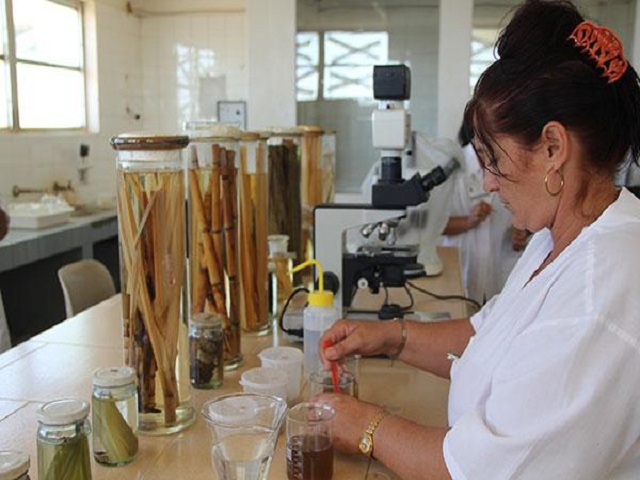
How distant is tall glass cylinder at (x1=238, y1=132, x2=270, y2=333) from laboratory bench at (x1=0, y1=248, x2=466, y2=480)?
0.07 m

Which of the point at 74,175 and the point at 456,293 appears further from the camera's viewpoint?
the point at 74,175

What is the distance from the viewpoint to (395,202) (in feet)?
5.23

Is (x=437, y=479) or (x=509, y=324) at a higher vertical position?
(x=509, y=324)

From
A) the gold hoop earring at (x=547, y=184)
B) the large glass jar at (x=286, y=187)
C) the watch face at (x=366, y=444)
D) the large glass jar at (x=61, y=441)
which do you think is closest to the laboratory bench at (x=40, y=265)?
the large glass jar at (x=286, y=187)

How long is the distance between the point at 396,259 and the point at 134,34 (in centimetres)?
461

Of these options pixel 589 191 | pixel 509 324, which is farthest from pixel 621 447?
pixel 589 191

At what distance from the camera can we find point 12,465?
847mm

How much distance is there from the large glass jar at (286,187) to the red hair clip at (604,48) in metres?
1.25

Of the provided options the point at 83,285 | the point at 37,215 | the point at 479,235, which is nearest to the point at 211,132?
the point at 83,285

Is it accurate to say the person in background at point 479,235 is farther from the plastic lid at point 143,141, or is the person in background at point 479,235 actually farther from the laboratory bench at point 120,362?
the plastic lid at point 143,141

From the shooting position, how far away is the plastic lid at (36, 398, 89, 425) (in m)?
0.91

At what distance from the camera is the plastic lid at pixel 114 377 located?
1047 millimetres

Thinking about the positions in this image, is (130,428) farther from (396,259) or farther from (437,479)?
(396,259)

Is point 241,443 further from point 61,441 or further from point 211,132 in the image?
point 211,132
